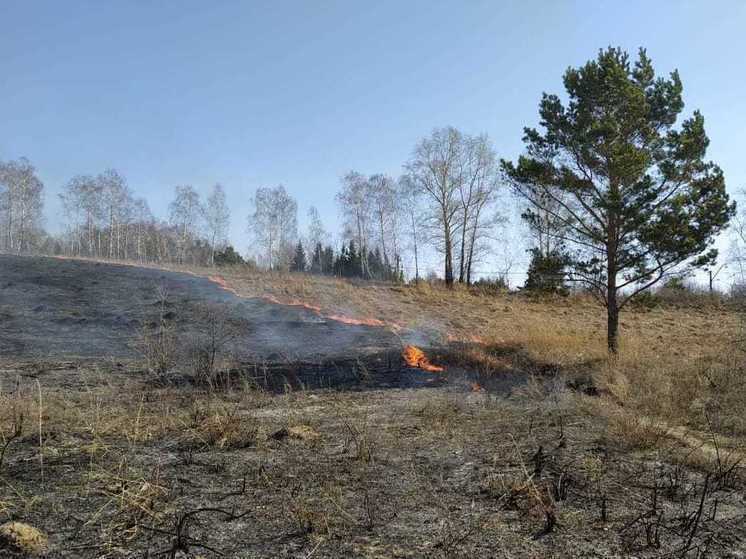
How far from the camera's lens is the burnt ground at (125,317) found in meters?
12.8

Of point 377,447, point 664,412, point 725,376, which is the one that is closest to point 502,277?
point 725,376

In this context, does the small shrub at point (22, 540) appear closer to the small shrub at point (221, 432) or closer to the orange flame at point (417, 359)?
the small shrub at point (221, 432)

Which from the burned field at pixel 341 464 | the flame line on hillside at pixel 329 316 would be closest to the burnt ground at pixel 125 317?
the flame line on hillside at pixel 329 316

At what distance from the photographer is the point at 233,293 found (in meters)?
18.8

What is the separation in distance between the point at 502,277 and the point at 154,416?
2763 centimetres

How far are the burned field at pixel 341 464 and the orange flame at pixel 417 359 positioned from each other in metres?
0.74

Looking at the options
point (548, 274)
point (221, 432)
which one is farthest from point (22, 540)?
point (548, 274)

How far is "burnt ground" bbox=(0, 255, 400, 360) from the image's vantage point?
12.8 meters

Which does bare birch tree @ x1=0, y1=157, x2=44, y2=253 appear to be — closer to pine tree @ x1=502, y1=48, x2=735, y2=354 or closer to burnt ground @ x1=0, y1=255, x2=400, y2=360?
burnt ground @ x1=0, y1=255, x2=400, y2=360

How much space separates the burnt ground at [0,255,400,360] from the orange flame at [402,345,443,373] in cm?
79

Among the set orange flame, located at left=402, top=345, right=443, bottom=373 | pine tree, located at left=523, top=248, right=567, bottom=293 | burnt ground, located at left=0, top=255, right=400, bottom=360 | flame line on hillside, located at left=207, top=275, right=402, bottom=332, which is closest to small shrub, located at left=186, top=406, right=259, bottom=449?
burnt ground, located at left=0, top=255, right=400, bottom=360

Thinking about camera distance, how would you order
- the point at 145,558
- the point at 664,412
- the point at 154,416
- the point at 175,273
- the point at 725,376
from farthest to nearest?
1. the point at 175,273
2. the point at 725,376
3. the point at 664,412
4. the point at 154,416
5. the point at 145,558

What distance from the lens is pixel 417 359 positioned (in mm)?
13703

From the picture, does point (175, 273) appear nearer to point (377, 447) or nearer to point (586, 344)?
point (586, 344)
